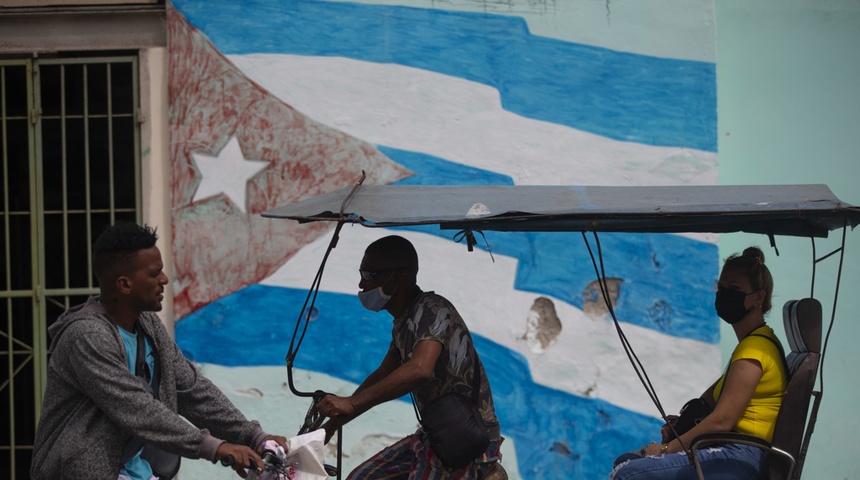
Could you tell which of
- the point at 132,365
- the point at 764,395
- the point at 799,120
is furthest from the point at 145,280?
the point at 799,120

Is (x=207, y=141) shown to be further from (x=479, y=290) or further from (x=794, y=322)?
(x=794, y=322)

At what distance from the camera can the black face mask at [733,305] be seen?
4367 millimetres

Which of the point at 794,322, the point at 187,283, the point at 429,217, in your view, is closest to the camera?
the point at 429,217

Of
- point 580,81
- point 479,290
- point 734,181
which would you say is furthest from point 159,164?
point 734,181

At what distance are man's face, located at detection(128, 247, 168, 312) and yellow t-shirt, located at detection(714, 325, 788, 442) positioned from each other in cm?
234

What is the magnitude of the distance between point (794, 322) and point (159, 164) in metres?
4.29

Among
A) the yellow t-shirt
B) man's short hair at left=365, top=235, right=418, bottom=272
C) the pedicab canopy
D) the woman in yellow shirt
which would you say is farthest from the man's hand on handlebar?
the yellow t-shirt

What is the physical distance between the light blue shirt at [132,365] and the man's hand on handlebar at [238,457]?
38 centimetres

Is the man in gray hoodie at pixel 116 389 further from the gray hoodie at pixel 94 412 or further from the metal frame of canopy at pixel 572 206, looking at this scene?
the metal frame of canopy at pixel 572 206

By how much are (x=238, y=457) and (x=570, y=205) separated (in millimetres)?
1531

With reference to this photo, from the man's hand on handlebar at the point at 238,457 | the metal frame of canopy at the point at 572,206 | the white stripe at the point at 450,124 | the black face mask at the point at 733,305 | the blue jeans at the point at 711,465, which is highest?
the white stripe at the point at 450,124

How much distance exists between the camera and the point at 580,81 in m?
6.87

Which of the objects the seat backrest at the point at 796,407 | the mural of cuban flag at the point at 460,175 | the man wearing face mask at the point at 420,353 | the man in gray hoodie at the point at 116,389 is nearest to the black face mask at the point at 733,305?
the seat backrest at the point at 796,407

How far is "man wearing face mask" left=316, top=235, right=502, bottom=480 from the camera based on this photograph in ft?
13.5
